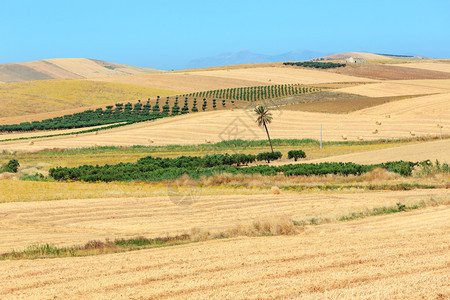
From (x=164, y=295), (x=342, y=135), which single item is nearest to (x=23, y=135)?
(x=342, y=135)

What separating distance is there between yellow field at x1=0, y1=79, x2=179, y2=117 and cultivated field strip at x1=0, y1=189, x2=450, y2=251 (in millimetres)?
93753

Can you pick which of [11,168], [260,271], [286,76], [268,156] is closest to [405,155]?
[268,156]

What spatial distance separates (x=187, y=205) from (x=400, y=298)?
64.2 feet

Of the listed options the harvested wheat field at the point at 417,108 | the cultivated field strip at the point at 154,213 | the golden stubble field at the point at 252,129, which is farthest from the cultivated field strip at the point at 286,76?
the cultivated field strip at the point at 154,213

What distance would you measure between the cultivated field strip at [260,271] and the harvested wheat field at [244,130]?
55.1 meters

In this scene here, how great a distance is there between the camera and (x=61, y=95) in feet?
440

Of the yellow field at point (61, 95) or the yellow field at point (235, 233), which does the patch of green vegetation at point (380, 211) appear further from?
the yellow field at point (61, 95)

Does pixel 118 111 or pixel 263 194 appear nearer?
pixel 263 194

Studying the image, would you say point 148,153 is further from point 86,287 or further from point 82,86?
point 82,86

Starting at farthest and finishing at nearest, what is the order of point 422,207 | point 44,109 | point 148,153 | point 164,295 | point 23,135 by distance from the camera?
point 44,109
point 23,135
point 148,153
point 422,207
point 164,295

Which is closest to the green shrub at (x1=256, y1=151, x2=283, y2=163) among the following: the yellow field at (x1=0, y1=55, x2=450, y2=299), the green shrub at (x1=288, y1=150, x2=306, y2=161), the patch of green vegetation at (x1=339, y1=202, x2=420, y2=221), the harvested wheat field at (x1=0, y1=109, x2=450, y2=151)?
the green shrub at (x1=288, y1=150, x2=306, y2=161)

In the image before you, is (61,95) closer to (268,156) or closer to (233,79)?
(233,79)

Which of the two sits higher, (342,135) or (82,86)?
(82,86)

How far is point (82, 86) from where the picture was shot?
143875 millimetres
